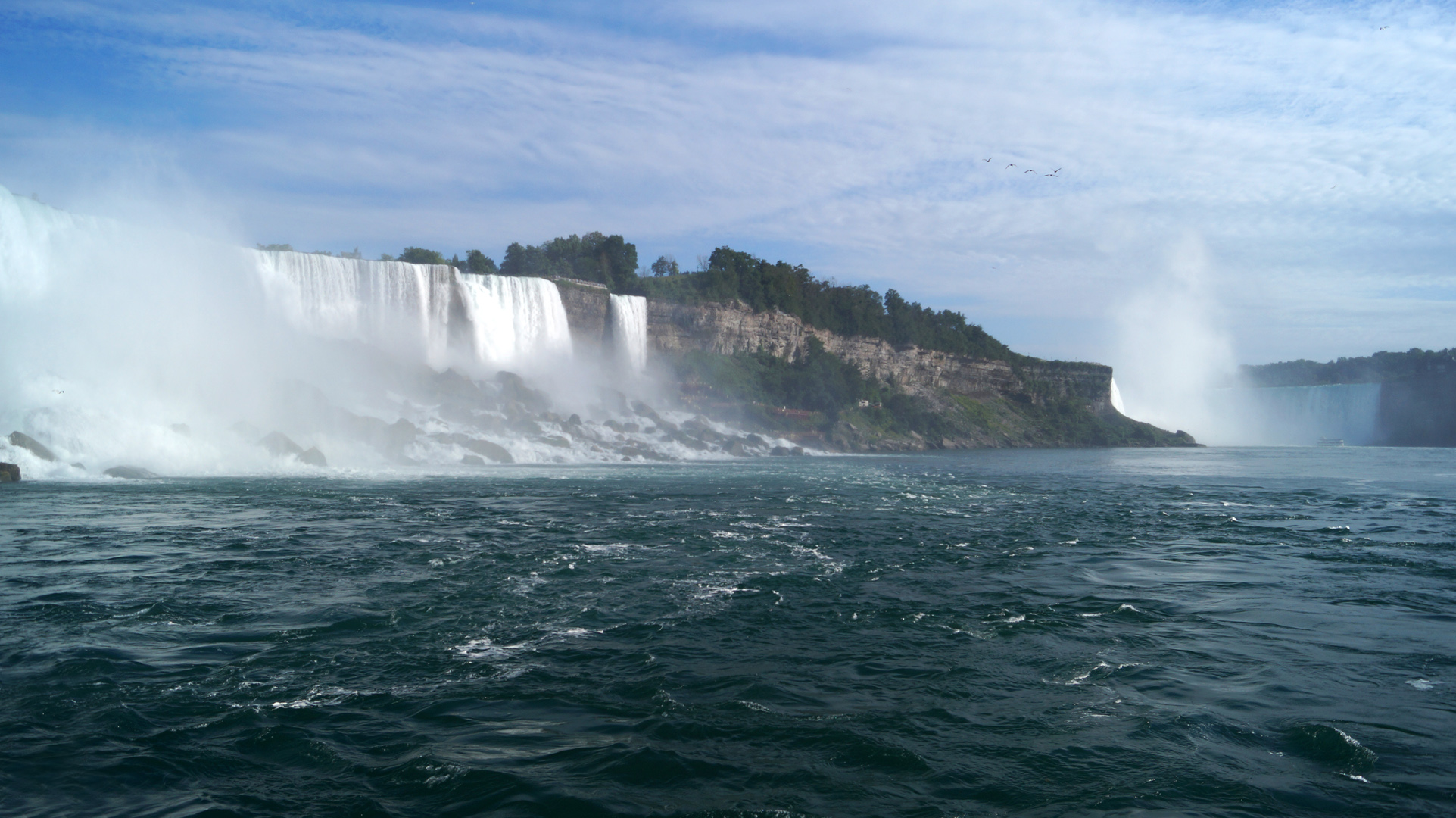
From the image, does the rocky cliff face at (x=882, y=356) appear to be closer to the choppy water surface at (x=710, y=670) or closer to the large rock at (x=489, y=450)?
the large rock at (x=489, y=450)

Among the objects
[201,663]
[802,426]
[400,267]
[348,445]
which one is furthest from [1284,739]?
[802,426]

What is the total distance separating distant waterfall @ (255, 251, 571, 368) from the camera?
41375 mm

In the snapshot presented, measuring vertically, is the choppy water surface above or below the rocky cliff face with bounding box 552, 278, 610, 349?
below

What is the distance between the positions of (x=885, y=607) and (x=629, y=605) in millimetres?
2910

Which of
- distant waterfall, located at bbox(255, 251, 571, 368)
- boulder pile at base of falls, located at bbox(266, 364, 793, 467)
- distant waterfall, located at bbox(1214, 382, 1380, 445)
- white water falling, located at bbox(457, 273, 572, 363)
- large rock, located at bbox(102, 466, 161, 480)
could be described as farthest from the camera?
distant waterfall, located at bbox(1214, 382, 1380, 445)

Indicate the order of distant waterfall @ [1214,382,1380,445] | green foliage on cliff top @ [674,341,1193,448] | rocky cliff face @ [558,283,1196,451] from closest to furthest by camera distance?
rocky cliff face @ [558,283,1196,451] < green foliage on cliff top @ [674,341,1193,448] < distant waterfall @ [1214,382,1380,445]

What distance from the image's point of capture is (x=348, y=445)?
102 feet

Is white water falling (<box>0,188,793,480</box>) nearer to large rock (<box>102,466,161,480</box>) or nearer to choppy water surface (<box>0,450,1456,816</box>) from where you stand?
large rock (<box>102,466,161,480</box>)

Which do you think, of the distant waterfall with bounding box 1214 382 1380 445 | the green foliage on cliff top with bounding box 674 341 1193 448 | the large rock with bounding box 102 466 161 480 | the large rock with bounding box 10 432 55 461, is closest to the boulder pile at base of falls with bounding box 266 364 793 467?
the large rock with bounding box 102 466 161 480

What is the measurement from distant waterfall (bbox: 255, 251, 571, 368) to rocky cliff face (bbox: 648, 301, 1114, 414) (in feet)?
44.7

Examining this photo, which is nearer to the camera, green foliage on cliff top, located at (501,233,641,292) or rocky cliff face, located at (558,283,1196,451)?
rocky cliff face, located at (558,283,1196,451)

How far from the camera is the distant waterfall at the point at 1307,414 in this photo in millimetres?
90000

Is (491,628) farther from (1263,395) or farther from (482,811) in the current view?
(1263,395)

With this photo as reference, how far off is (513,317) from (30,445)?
31.8 meters
